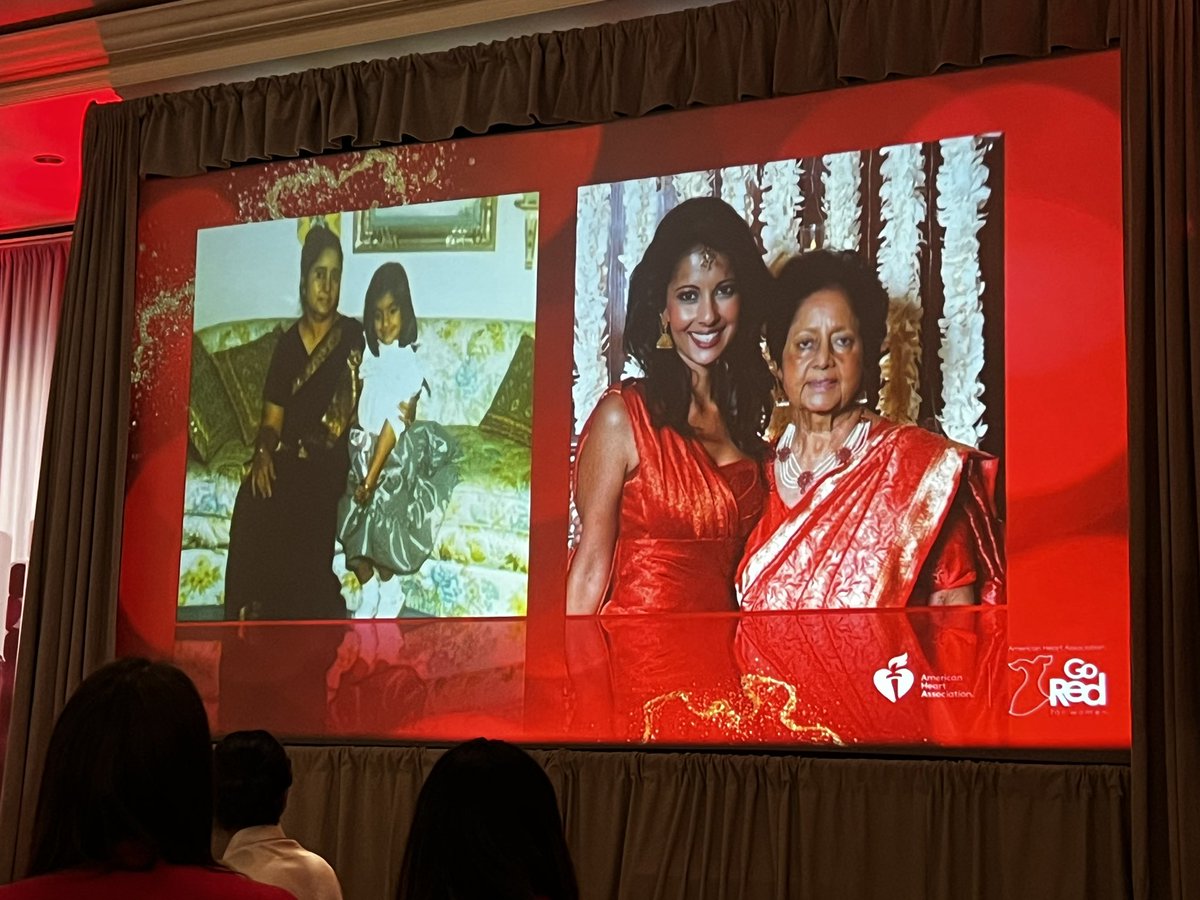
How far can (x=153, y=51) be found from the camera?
5910 millimetres

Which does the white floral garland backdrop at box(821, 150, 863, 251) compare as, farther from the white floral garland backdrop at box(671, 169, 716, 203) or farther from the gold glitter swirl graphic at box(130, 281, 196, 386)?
the gold glitter swirl graphic at box(130, 281, 196, 386)

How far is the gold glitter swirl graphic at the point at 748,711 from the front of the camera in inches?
175

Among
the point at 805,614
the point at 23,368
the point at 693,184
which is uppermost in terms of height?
the point at 693,184

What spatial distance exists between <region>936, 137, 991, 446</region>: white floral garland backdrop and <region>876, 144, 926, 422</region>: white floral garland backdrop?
0.24ft

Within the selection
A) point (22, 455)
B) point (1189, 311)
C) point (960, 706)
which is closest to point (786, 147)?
point (1189, 311)

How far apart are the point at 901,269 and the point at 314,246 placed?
2097mm

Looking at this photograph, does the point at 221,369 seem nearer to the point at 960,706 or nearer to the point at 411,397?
the point at 411,397

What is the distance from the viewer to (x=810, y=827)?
435 centimetres

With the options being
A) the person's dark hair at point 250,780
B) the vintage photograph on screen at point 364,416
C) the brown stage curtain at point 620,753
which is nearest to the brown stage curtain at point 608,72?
the brown stage curtain at point 620,753

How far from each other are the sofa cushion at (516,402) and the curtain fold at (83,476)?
1517mm

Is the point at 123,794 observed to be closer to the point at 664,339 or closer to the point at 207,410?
the point at 664,339

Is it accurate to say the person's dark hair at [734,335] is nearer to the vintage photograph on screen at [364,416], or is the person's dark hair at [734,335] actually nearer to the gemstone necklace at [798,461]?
the gemstone necklace at [798,461]

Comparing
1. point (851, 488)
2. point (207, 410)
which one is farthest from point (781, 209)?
point (207, 410)

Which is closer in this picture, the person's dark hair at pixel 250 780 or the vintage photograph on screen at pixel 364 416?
the person's dark hair at pixel 250 780
